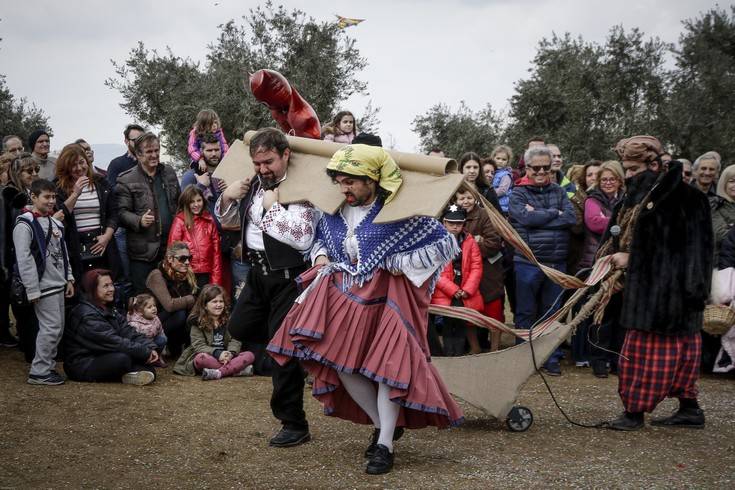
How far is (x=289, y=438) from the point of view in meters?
5.32

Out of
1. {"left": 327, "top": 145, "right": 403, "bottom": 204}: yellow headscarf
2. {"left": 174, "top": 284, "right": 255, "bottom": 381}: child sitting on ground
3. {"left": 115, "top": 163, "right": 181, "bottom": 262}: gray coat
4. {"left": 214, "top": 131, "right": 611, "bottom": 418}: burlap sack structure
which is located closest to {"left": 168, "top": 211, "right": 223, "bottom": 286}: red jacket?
{"left": 115, "top": 163, "right": 181, "bottom": 262}: gray coat

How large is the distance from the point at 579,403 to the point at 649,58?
18.2 meters

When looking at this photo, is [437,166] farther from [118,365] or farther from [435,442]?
[118,365]

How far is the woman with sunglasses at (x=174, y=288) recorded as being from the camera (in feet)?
27.0

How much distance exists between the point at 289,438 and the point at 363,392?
2.39 feet

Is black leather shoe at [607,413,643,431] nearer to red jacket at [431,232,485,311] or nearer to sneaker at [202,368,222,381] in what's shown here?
red jacket at [431,232,485,311]

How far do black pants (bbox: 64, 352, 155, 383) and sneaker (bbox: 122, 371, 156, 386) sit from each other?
0.19 feet

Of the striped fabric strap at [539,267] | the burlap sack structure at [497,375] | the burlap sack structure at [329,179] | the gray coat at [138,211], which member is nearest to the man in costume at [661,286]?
the striped fabric strap at [539,267]

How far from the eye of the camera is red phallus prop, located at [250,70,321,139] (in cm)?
577

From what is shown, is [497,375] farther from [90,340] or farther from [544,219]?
[90,340]

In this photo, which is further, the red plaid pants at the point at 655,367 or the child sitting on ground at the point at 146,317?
the child sitting on ground at the point at 146,317

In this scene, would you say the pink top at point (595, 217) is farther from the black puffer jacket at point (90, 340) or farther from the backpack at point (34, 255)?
the backpack at point (34, 255)

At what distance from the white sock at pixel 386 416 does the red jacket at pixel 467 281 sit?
145 inches

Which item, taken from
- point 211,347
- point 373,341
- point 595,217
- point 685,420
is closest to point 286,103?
point 373,341
